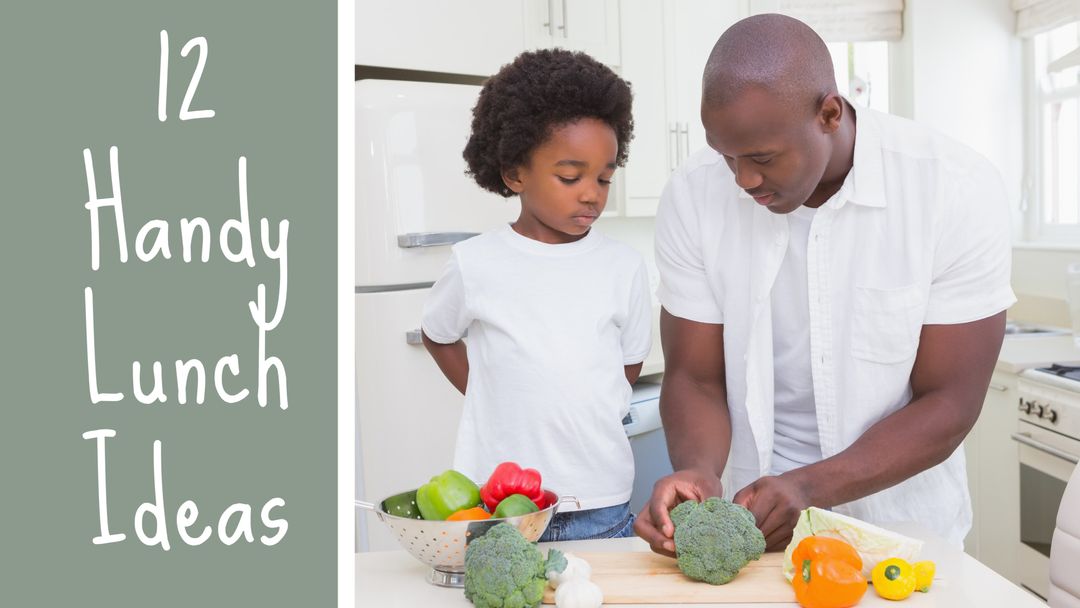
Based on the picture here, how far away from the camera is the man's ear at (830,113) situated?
1267mm

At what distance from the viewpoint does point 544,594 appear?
104 cm

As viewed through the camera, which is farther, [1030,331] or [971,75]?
[971,75]

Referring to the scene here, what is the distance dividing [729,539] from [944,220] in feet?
1.96

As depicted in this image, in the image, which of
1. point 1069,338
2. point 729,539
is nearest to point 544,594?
point 729,539

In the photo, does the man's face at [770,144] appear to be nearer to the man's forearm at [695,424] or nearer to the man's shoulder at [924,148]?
the man's shoulder at [924,148]

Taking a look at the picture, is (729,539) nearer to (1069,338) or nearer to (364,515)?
(364,515)

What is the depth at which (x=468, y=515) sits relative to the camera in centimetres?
108

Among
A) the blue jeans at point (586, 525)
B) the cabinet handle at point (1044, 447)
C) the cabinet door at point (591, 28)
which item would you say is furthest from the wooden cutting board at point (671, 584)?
the cabinet door at point (591, 28)

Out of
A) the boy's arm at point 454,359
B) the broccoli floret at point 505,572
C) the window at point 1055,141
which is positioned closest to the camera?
the broccoli floret at point 505,572

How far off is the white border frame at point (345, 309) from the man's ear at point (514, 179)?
0.72 meters

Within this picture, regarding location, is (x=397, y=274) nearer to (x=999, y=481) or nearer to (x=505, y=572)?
(x=505, y=572)

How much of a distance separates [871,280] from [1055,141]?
322 centimetres

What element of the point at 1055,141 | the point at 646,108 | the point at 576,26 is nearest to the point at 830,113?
the point at 576,26

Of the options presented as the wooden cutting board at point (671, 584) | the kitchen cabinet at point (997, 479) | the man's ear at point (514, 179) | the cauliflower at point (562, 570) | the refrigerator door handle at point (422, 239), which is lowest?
the kitchen cabinet at point (997, 479)
